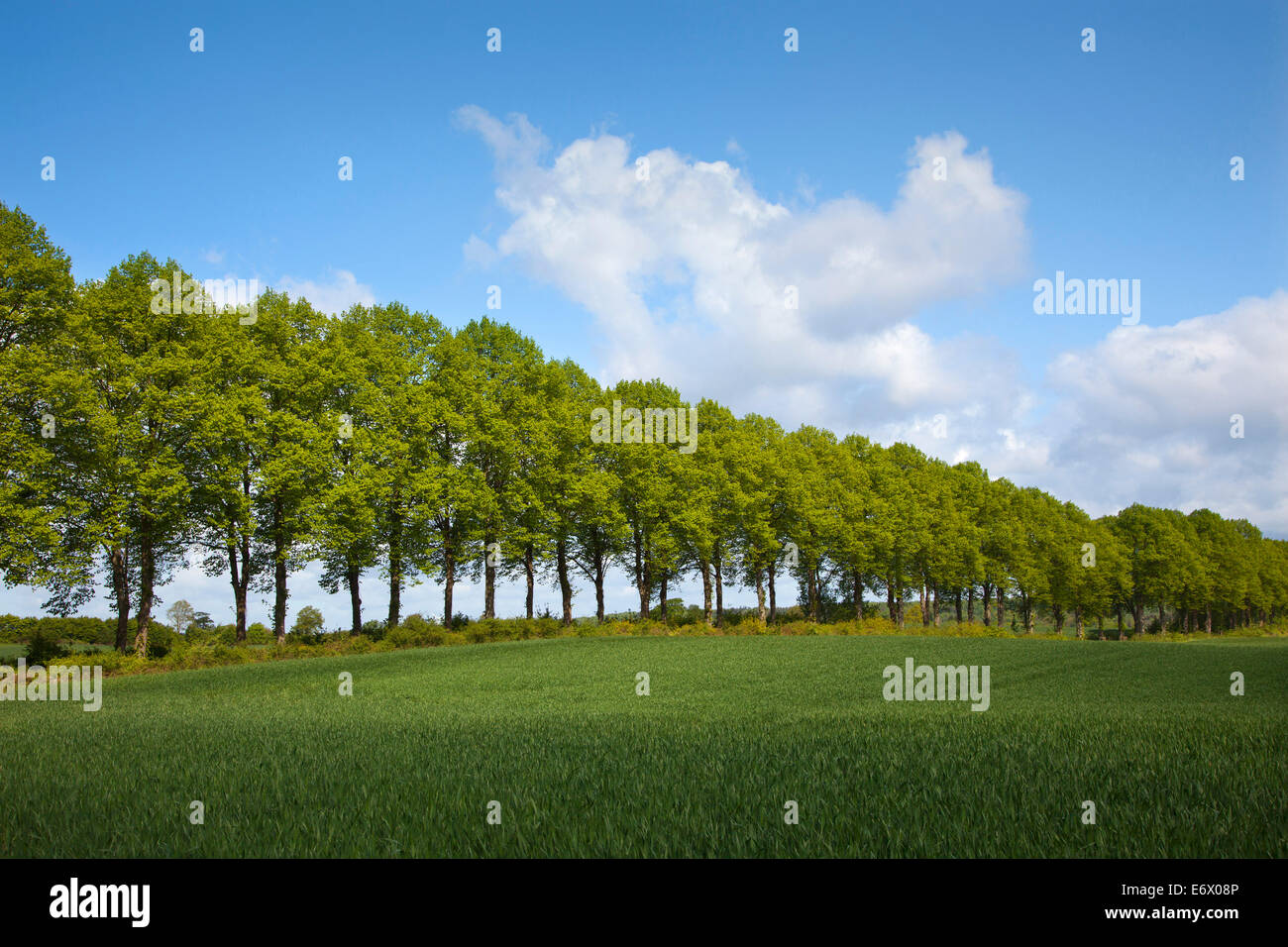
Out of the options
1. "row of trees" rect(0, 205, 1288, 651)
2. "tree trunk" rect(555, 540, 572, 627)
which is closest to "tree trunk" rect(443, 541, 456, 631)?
"row of trees" rect(0, 205, 1288, 651)

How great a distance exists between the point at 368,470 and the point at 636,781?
33.5m

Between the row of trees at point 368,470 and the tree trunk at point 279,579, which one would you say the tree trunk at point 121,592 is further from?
the tree trunk at point 279,579

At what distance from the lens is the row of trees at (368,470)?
2939cm

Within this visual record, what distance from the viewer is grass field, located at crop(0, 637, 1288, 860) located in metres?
5.14

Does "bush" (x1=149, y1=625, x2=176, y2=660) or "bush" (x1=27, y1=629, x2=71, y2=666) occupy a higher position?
"bush" (x1=27, y1=629, x2=71, y2=666)

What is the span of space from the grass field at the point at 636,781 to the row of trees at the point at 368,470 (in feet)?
54.0

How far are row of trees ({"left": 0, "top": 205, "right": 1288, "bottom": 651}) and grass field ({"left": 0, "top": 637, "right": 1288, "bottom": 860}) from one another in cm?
1645

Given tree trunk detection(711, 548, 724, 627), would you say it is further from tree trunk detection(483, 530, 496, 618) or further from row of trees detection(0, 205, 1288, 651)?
tree trunk detection(483, 530, 496, 618)

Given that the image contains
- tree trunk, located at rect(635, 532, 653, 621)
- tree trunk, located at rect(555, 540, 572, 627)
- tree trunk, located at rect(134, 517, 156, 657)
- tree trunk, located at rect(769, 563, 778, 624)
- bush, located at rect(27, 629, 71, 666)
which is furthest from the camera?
tree trunk, located at rect(769, 563, 778, 624)

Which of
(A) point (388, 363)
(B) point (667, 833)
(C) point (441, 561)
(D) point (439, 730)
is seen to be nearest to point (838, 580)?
(C) point (441, 561)

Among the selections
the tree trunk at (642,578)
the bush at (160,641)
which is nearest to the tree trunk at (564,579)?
the tree trunk at (642,578)

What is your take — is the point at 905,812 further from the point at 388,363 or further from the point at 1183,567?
the point at 1183,567
